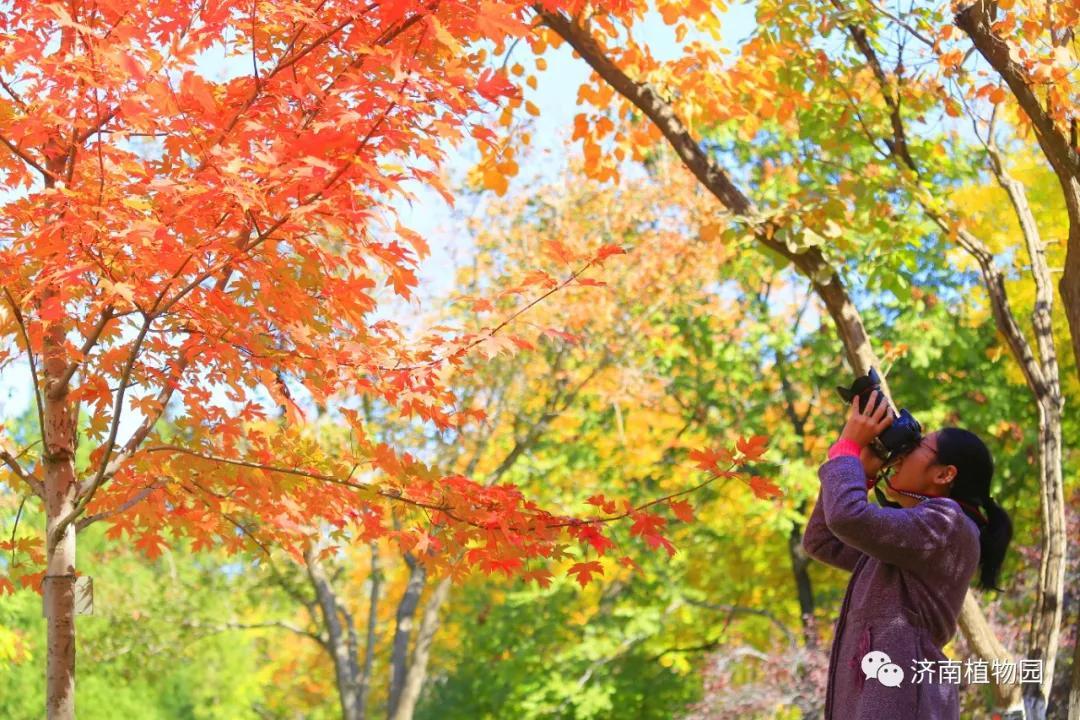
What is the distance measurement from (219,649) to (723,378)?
11.7 m

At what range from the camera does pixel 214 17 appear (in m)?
3.26

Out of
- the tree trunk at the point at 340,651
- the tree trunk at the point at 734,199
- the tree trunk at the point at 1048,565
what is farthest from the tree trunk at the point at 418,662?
the tree trunk at the point at 734,199

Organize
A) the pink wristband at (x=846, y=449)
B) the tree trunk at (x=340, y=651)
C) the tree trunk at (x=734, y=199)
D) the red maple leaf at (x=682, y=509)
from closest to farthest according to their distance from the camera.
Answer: the pink wristband at (x=846, y=449) → the red maple leaf at (x=682, y=509) → the tree trunk at (x=734, y=199) → the tree trunk at (x=340, y=651)

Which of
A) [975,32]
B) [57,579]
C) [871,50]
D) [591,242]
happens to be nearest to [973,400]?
[591,242]

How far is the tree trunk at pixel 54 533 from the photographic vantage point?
3.80 meters

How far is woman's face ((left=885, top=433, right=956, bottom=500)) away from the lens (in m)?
2.45

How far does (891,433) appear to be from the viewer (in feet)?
7.98

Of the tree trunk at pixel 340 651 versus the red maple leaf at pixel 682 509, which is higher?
the tree trunk at pixel 340 651

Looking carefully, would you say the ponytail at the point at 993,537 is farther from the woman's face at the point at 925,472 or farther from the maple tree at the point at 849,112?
the maple tree at the point at 849,112

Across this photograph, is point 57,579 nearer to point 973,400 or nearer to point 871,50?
point 871,50

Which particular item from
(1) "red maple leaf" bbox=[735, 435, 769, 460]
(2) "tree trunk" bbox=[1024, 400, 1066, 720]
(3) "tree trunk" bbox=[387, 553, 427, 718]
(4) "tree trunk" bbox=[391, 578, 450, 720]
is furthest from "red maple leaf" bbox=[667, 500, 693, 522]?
(4) "tree trunk" bbox=[391, 578, 450, 720]

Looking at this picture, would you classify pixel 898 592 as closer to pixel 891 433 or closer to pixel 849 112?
pixel 891 433

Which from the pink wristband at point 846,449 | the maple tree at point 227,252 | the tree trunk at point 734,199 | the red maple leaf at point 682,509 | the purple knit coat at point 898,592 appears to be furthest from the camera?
the tree trunk at point 734,199

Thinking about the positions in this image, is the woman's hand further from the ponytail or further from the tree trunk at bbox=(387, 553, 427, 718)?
the tree trunk at bbox=(387, 553, 427, 718)
